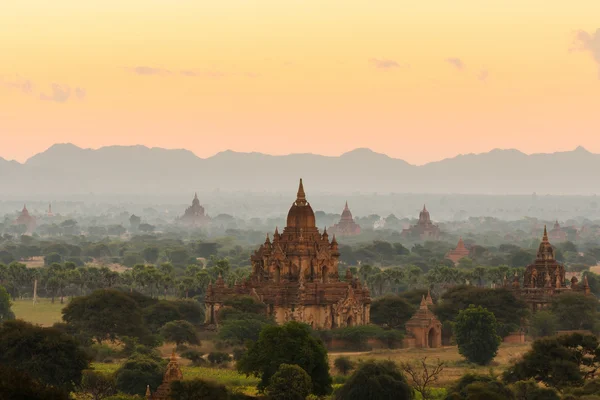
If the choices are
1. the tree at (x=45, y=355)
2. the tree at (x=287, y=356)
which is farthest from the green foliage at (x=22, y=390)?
the tree at (x=287, y=356)

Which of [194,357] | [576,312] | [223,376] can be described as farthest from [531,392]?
[576,312]

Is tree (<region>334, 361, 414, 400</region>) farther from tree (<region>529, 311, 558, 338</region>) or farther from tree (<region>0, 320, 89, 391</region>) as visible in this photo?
tree (<region>529, 311, 558, 338</region>)

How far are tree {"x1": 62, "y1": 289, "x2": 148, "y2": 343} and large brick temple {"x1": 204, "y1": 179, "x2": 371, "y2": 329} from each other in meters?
7.43

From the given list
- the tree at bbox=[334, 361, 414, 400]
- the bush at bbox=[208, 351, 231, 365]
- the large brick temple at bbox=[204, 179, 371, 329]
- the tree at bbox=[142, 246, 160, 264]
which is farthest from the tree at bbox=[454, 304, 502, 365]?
the tree at bbox=[142, 246, 160, 264]

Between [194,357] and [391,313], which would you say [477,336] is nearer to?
[391,313]

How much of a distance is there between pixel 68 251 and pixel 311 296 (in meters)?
115

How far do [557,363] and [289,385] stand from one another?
508 inches

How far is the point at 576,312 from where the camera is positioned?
9331cm

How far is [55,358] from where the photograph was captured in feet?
201

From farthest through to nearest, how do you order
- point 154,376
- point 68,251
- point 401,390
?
point 68,251 → point 154,376 → point 401,390

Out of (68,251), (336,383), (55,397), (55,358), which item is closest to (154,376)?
(55,358)

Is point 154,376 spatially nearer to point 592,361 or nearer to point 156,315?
point 592,361

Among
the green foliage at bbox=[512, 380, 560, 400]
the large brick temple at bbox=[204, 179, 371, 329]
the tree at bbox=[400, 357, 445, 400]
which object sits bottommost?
the tree at bbox=[400, 357, 445, 400]

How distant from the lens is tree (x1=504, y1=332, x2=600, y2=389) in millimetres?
61906
